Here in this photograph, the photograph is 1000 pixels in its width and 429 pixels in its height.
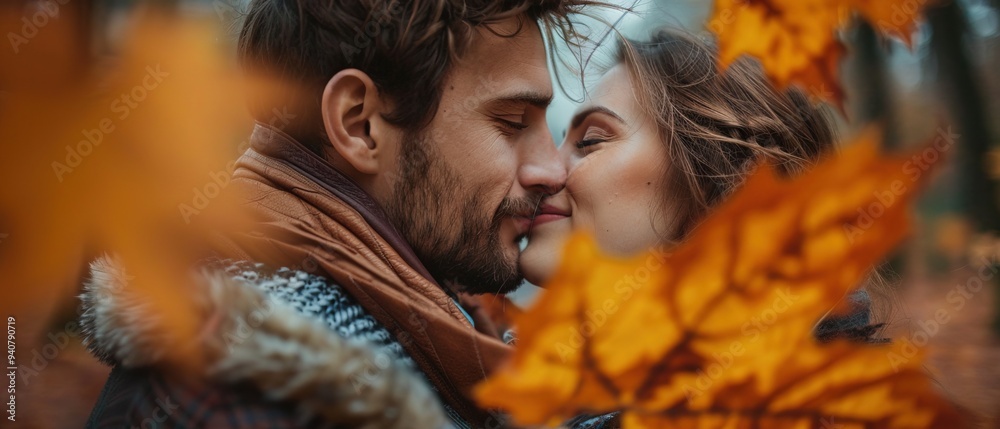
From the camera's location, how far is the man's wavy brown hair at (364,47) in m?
1.59

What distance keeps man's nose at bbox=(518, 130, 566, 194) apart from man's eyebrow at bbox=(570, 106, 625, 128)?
0.22 m

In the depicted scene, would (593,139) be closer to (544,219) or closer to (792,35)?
(544,219)

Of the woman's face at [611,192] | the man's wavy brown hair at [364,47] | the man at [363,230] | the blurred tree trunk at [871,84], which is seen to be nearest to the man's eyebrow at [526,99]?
the man at [363,230]

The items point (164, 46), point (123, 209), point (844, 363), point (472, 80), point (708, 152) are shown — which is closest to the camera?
point (123, 209)

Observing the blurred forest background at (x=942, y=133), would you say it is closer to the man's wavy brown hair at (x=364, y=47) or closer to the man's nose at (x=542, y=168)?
the man's nose at (x=542, y=168)

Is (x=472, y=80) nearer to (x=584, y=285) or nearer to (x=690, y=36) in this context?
(x=584, y=285)

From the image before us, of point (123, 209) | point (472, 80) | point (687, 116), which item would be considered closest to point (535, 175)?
point (472, 80)

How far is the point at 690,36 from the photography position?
1.98 meters

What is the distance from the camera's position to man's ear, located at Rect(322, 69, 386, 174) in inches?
61.6

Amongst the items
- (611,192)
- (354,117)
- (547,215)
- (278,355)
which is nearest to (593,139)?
(611,192)

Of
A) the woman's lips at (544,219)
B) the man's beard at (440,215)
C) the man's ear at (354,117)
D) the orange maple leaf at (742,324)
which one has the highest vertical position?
the man's ear at (354,117)

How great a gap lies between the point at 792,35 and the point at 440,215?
1.14 meters

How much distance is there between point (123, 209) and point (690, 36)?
1.53 metres

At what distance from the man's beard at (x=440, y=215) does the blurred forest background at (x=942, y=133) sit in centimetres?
43
